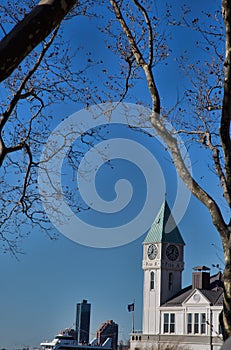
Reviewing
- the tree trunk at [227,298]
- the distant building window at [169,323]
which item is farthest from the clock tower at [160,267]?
the tree trunk at [227,298]

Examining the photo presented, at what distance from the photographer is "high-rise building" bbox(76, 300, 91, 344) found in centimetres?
5482

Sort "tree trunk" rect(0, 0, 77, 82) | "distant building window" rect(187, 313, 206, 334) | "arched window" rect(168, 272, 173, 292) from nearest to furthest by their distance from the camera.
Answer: "tree trunk" rect(0, 0, 77, 82) → "distant building window" rect(187, 313, 206, 334) → "arched window" rect(168, 272, 173, 292)

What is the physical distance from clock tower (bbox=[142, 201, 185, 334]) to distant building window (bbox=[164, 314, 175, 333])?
96 centimetres

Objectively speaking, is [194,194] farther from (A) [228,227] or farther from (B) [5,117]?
(B) [5,117]

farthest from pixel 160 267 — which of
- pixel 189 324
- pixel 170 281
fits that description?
pixel 189 324

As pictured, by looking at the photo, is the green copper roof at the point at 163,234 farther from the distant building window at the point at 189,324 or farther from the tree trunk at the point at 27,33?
the tree trunk at the point at 27,33

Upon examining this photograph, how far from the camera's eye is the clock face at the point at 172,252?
185ft

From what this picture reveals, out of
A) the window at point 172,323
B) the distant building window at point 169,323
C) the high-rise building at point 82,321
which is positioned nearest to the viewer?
the window at point 172,323

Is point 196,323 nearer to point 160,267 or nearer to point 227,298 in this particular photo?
point 160,267

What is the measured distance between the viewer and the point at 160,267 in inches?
2148

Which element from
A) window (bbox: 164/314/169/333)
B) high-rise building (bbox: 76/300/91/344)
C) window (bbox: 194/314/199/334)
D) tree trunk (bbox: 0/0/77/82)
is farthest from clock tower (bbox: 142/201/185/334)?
tree trunk (bbox: 0/0/77/82)

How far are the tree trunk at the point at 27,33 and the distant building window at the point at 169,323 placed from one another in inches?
1851

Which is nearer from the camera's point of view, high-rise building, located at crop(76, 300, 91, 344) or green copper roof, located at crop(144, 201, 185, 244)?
high-rise building, located at crop(76, 300, 91, 344)

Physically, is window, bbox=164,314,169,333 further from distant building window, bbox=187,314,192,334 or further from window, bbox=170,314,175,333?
distant building window, bbox=187,314,192,334
